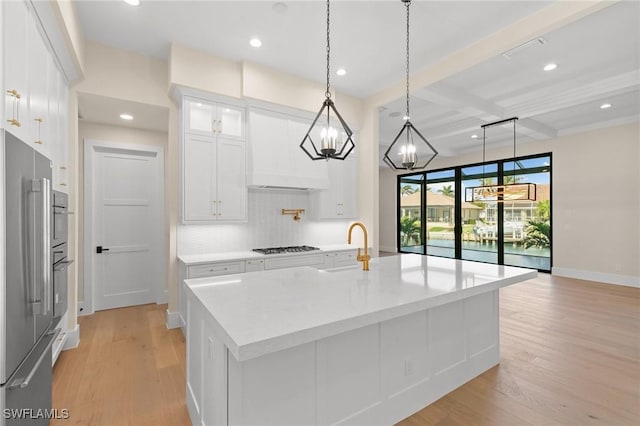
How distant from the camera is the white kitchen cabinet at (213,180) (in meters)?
3.56

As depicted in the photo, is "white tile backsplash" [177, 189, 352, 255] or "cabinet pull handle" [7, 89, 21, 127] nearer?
"cabinet pull handle" [7, 89, 21, 127]

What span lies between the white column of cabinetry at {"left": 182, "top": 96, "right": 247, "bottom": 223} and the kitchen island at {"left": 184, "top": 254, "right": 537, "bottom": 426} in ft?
5.59

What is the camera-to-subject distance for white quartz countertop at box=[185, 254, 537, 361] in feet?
4.14

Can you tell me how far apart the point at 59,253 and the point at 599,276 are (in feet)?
28.2

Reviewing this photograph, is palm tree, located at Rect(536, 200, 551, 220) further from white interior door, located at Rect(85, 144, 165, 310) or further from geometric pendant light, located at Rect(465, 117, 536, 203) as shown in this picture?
white interior door, located at Rect(85, 144, 165, 310)

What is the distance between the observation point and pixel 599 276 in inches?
241

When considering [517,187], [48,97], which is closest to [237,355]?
[48,97]

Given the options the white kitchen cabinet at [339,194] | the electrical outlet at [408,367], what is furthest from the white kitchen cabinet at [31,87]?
the white kitchen cabinet at [339,194]

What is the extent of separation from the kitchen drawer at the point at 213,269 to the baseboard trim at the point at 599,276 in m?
7.00

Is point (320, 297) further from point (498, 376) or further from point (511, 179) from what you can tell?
point (511, 179)

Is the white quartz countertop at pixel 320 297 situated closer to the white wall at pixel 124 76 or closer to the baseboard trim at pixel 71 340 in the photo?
the baseboard trim at pixel 71 340

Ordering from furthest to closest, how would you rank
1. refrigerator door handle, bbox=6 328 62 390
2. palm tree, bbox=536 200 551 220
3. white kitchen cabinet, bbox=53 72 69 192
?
palm tree, bbox=536 200 551 220 → white kitchen cabinet, bbox=53 72 69 192 → refrigerator door handle, bbox=6 328 62 390

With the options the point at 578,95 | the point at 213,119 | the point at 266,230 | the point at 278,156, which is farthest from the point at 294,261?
the point at 578,95

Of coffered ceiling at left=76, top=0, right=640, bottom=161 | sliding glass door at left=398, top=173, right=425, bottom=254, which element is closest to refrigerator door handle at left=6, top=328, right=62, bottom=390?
coffered ceiling at left=76, top=0, right=640, bottom=161
